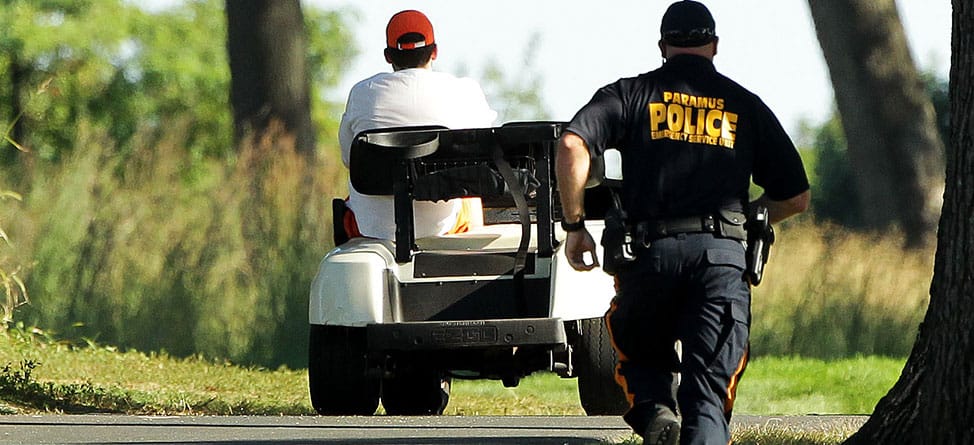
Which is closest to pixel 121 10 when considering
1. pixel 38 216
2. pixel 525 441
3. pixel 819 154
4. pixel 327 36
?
pixel 327 36

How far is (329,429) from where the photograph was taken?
8539 mm

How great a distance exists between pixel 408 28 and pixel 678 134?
10.2 ft

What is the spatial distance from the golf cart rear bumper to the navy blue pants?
2329mm

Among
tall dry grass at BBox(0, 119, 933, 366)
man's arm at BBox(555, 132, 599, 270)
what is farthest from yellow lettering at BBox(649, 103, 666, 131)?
tall dry grass at BBox(0, 119, 933, 366)

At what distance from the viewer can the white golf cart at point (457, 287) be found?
874cm

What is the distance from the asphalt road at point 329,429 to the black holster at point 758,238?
144cm

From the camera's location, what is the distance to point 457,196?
8781mm

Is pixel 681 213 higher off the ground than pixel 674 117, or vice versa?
pixel 674 117

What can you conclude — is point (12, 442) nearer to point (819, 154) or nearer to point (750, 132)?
point (750, 132)

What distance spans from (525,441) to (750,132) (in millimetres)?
1904

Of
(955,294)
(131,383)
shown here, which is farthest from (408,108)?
(131,383)

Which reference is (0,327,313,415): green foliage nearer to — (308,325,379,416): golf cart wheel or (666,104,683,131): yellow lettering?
(308,325,379,416): golf cart wheel

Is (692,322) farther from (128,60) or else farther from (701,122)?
(128,60)

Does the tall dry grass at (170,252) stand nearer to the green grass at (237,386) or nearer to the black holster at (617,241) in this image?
the green grass at (237,386)
